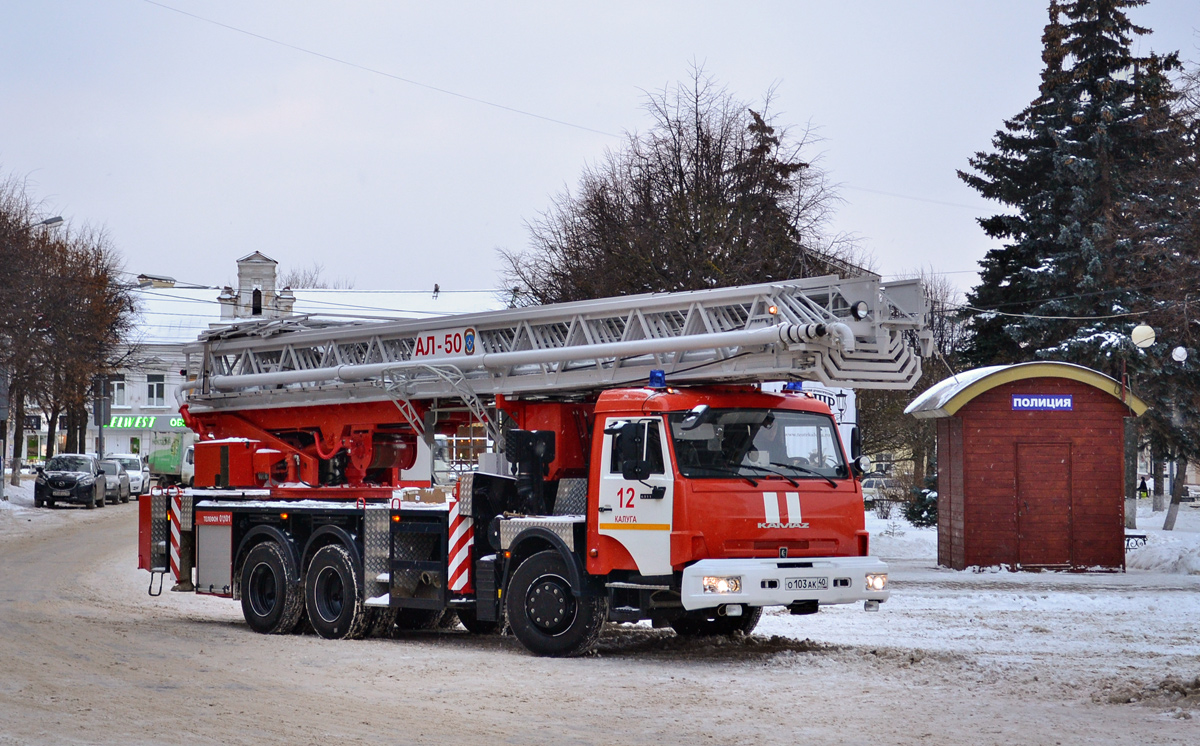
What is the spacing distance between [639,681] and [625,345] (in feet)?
10.2

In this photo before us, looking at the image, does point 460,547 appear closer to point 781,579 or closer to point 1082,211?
point 781,579

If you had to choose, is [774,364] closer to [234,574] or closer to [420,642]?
[420,642]

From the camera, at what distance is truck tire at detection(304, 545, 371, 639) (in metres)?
13.9

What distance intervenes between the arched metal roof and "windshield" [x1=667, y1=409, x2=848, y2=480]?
9550mm

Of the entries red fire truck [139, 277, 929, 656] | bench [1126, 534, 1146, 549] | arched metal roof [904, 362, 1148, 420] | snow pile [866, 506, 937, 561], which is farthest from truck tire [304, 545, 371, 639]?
bench [1126, 534, 1146, 549]

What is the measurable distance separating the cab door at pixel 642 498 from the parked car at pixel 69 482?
35.8 metres

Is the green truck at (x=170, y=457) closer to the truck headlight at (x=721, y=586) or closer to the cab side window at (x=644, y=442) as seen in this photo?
the cab side window at (x=644, y=442)

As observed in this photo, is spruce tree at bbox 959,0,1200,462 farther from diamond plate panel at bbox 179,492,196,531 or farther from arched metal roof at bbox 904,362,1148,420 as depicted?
diamond plate panel at bbox 179,492,196,531

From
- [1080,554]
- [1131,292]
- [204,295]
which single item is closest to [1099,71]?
[1131,292]

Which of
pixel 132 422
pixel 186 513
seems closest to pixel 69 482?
pixel 186 513

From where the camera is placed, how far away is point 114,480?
48719 millimetres

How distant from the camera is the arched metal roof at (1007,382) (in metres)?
21.3

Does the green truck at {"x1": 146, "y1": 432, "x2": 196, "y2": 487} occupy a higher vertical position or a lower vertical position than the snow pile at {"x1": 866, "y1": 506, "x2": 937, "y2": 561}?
higher

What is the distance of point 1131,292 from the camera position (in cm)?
3469
